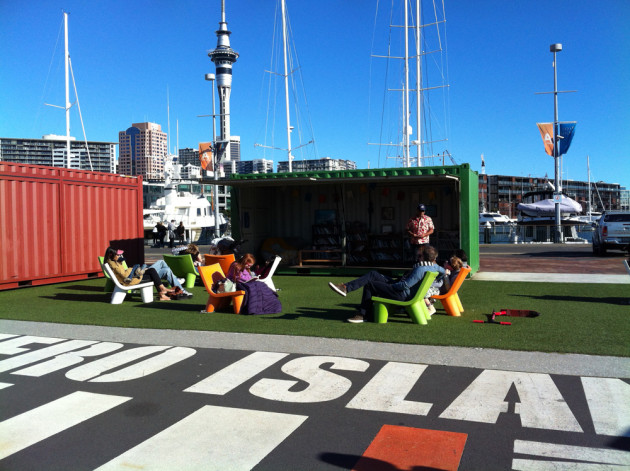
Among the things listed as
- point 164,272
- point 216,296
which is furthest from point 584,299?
point 164,272

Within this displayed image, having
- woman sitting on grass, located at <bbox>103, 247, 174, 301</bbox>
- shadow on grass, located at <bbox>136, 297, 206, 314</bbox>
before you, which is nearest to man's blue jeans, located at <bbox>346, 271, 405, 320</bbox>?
shadow on grass, located at <bbox>136, 297, 206, 314</bbox>

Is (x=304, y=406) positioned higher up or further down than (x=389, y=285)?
further down

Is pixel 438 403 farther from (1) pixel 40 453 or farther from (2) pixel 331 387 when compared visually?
(1) pixel 40 453

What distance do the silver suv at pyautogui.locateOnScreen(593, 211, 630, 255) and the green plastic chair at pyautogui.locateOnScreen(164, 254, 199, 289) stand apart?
50.8 ft

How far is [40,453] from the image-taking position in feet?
13.0

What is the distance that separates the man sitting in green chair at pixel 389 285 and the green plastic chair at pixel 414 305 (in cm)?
11

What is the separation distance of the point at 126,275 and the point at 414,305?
5.77 meters

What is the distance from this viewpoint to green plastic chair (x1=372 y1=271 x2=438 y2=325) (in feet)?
26.8

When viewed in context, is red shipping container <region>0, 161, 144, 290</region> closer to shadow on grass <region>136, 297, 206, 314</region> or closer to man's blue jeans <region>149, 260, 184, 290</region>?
man's blue jeans <region>149, 260, 184, 290</region>

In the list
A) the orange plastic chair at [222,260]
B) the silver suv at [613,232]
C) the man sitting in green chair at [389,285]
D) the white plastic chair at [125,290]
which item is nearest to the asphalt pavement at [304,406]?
the man sitting in green chair at [389,285]

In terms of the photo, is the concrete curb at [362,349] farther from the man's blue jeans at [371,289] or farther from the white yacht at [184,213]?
the white yacht at [184,213]

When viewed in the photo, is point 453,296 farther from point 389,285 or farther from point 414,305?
point 389,285

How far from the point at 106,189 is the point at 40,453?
→ 41.4ft

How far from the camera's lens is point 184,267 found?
12.9m
